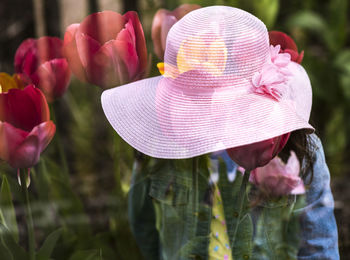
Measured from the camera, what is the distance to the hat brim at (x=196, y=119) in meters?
0.59

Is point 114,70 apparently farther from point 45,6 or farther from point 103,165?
point 103,165

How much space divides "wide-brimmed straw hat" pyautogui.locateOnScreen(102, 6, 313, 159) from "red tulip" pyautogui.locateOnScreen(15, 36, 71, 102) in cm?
20

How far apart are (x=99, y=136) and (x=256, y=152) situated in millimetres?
1243

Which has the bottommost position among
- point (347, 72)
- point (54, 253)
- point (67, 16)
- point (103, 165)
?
point (103, 165)

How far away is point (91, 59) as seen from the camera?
30.2 inches

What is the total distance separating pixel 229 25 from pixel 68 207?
1.99 ft

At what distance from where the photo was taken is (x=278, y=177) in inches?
28.2

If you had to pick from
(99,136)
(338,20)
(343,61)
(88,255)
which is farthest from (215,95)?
(338,20)

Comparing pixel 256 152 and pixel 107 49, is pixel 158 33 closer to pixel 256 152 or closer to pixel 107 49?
pixel 107 49

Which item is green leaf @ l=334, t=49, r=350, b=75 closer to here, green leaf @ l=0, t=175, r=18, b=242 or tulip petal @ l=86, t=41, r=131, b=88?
tulip petal @ l=86, t=41, r=131, b=88

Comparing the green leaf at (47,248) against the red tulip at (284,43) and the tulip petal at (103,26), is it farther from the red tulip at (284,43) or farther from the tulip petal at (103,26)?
the red tulip at (284,43)

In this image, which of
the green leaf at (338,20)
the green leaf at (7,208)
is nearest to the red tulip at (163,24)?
the green leaf at (7,208)

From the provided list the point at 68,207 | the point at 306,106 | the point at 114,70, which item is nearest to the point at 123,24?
the point at 114,70

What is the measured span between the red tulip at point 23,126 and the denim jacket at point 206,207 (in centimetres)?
21
